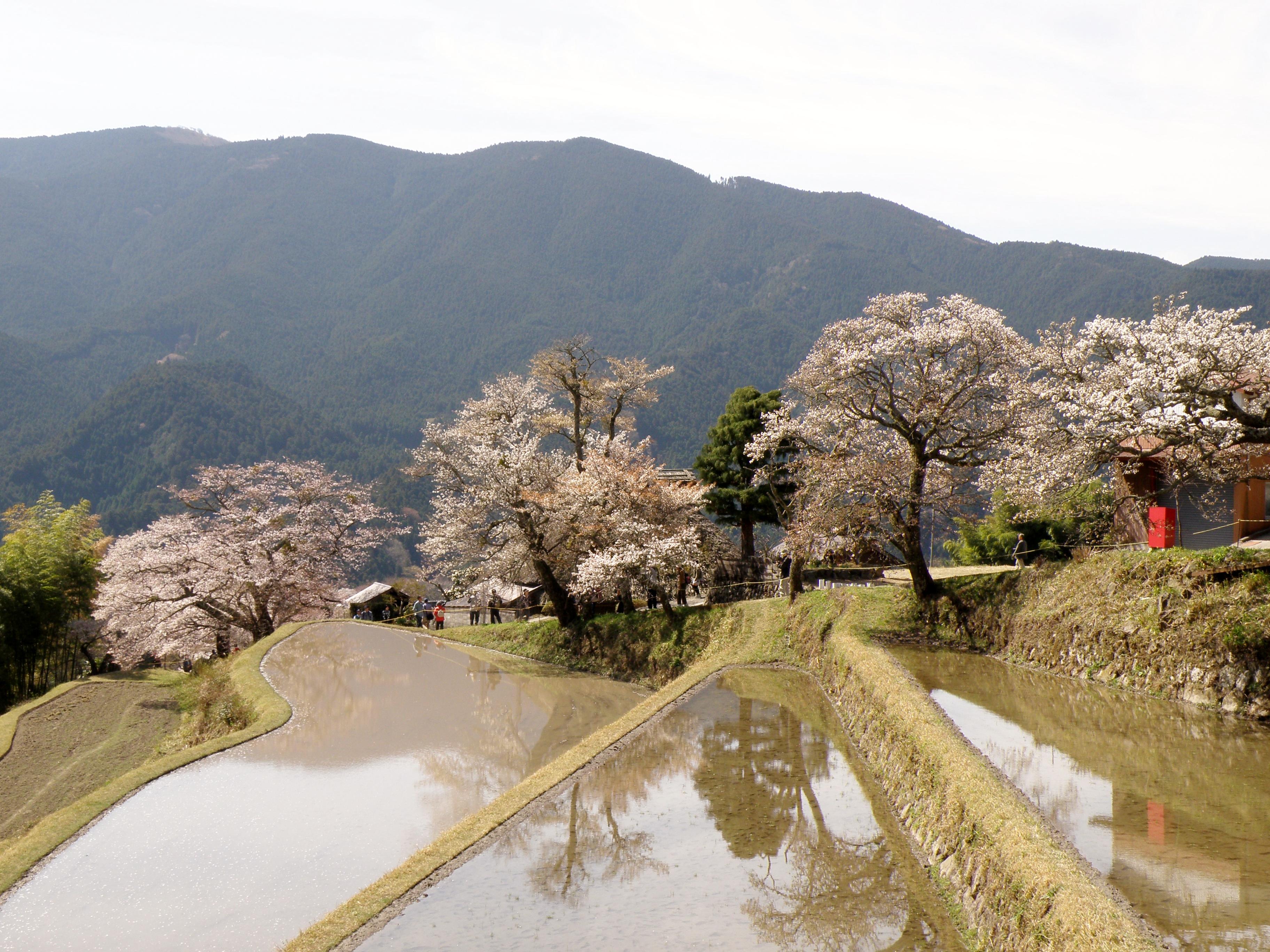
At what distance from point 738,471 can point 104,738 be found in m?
25.5

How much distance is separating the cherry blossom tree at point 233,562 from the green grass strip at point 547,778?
2237 centimetres

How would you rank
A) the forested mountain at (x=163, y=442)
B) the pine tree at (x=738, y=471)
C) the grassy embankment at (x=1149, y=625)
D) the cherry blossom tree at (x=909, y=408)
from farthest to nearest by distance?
the forested mountain at (x=163, y=442) → the pine tree at (x=738, y=471) → the cherry blossom tree at (x=909, y=408) → the grassy embankment at (x=1149, y=625)

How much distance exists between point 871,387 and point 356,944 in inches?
709

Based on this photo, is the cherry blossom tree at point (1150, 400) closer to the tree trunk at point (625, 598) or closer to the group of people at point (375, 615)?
the tree trunk at point (625, 598)

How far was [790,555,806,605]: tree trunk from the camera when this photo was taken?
92.6ft

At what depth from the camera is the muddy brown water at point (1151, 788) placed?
27.9 feet

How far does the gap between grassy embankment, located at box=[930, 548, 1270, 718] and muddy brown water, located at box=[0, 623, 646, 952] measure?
34.1ft

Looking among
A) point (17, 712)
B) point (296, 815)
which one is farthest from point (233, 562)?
point (296, 815)

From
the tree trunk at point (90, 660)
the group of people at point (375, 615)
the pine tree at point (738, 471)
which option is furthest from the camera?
the group of people at point (375, 615)

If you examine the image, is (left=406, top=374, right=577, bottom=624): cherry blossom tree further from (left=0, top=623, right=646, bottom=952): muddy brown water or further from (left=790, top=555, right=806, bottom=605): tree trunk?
(left=790, top=555, right=806, bottom=605): tree trunk

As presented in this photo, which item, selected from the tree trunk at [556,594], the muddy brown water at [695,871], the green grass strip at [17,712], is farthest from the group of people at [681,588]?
the green grass strip at [17,712]

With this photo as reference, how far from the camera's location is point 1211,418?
1598 centimetres

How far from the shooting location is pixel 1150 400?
50.7 ft

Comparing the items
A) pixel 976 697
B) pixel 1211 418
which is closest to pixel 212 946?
pixel 976 697
